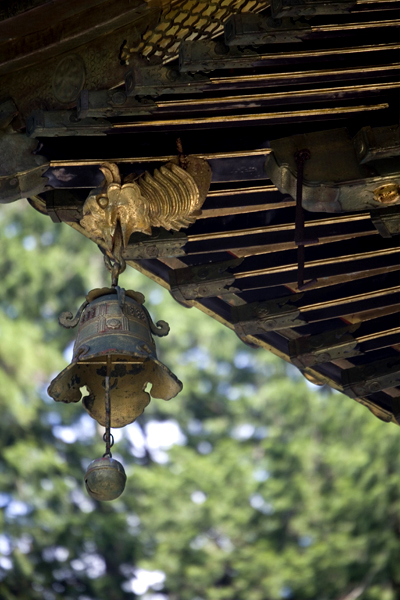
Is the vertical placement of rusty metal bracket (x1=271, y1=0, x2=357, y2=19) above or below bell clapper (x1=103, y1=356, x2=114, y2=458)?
above

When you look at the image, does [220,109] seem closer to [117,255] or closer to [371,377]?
[117,255]

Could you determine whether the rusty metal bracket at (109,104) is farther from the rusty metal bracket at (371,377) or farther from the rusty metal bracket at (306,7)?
the rusty metal bracket at (371,377)

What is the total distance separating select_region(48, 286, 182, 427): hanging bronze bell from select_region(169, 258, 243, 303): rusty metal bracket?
382 millimetres

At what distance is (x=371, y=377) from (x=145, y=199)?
1.60 meters

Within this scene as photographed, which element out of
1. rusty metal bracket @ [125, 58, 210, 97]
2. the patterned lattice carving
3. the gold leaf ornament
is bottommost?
the gold leaf ornament

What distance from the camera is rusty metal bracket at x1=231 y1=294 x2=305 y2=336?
439cm

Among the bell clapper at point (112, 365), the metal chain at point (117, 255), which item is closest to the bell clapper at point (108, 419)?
the bell clapper at point (112, 365)

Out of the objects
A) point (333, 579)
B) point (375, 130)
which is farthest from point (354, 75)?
point (333, 579)

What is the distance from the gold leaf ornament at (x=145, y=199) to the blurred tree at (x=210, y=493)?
1202 cm

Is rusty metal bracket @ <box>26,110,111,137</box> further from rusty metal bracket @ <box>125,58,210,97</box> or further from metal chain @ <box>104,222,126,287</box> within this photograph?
metal chain @ <box>104,222,126,287</box>

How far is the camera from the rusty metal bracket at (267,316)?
14.4 ft

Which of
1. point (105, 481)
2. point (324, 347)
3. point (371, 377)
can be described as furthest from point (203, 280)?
point (105, 481)

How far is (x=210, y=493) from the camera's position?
51.9 feet

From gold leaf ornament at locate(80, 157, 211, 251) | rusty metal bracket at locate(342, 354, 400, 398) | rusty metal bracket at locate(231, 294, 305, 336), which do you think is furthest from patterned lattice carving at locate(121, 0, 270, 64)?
rusty metal bracket at locate(342, 354, 400, 398)
